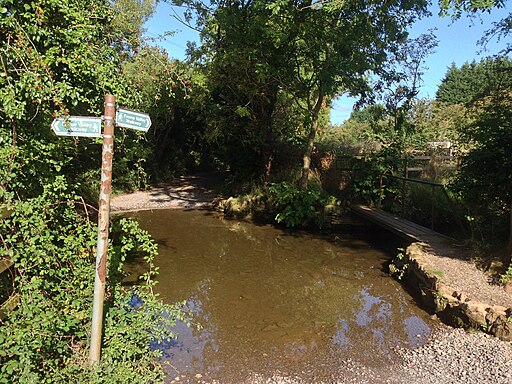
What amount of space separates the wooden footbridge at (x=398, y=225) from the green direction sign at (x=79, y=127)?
286 inches

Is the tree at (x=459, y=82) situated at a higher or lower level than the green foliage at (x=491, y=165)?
higher

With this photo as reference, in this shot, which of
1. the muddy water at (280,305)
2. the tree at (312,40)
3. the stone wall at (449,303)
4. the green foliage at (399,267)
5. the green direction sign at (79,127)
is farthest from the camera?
the tree at (312,40)

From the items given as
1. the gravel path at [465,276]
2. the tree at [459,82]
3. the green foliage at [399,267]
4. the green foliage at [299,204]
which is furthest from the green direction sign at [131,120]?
the tree at [459,82]

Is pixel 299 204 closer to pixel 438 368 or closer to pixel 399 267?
pixel 399 267

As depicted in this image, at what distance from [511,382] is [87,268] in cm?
444

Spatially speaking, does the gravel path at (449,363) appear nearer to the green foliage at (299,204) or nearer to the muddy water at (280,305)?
the muddy water at (280,305)

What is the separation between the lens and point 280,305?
627cm

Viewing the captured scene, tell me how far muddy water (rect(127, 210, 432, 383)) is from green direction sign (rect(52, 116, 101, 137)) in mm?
2734

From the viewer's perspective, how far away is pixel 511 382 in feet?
13.0

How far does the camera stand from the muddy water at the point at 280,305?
4668mm

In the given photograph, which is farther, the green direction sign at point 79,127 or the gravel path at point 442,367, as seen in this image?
the gravel path at point 442,367

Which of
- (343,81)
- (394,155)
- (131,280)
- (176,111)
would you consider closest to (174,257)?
(131,280)

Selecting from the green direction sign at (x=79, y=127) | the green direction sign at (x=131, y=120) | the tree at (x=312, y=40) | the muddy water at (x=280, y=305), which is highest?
the tree at (x=312, y=40)

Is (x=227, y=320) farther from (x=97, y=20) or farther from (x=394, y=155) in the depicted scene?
(x=394, y=155)
